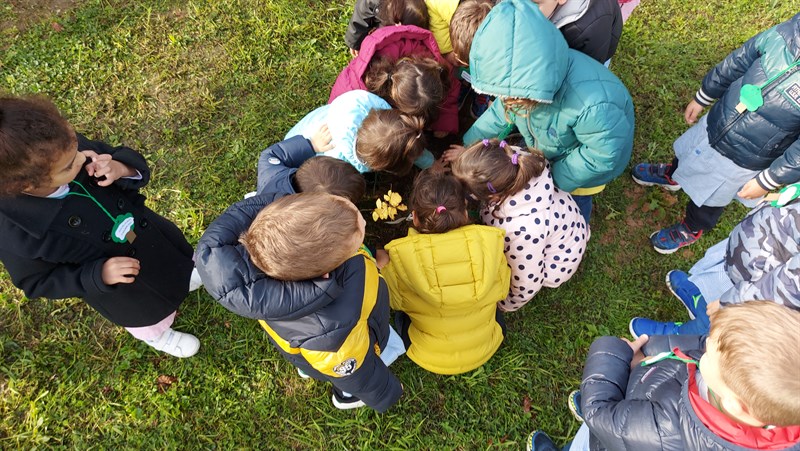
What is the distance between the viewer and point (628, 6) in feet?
13.3

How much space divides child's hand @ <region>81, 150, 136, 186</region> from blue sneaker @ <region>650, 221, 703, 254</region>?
157 inches

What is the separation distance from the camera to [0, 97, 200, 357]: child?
6.64 feet

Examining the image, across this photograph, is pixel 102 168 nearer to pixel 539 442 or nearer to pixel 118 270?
pixel 118 270

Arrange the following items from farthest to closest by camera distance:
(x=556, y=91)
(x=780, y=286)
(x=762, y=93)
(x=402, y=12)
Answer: (x=402, y=12), (x=762, y=93), (x=556, y=91), (x=780, y=286)

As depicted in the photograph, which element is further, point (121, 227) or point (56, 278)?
point (121, 227)

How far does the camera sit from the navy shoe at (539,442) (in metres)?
3.27

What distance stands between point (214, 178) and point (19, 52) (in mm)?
2391

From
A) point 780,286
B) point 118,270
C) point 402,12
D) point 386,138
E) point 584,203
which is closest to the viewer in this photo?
point 780,286

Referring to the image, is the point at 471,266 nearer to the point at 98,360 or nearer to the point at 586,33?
the point at 586,33

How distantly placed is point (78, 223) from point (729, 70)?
3970 millimetres

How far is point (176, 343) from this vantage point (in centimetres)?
349

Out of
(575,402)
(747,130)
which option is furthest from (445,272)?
(747,130)

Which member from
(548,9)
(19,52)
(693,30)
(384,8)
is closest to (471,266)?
(548,9)

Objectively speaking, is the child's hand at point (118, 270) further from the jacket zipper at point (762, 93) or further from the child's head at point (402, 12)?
the jacket zipper at point (762, 93)
